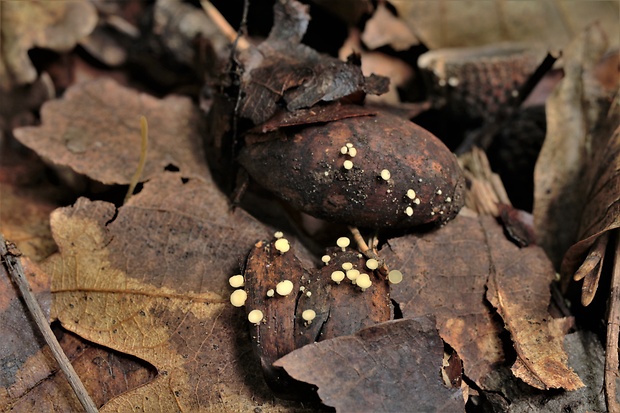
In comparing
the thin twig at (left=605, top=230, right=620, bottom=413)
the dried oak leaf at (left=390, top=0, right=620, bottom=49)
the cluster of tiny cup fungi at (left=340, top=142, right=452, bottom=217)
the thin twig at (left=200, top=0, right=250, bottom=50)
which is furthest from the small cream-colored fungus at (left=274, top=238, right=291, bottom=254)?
the dried oak leaf at (left=390, top=0, right=620, bottom=49)

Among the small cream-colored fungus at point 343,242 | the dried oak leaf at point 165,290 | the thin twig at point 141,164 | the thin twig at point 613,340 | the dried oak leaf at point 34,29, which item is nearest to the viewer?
the thin twig at point 613,340

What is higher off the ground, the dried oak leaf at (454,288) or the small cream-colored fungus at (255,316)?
the dried oak leaf at (454,288)

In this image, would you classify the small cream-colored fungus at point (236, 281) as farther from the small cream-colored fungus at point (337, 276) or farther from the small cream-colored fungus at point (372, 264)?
the small cream-colored fungus at point (372, 264)

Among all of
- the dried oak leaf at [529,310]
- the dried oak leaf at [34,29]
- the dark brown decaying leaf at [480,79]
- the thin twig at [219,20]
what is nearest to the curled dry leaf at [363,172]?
the dried oak leaf at [529,310]

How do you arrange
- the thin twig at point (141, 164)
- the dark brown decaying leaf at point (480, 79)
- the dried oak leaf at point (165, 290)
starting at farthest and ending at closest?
the dark brown decaying leaf at point (480, 79)
the thin twig at point (141, 164)
the dried oak leaf at point (165, 290)

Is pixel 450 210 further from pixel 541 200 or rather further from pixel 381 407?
pixel 381 407

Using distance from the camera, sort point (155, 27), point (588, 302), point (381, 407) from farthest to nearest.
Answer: point (155, 27)
point (588, 302)
point (381, 407)

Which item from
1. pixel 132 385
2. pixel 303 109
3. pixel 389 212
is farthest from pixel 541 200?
pixel 132 385
